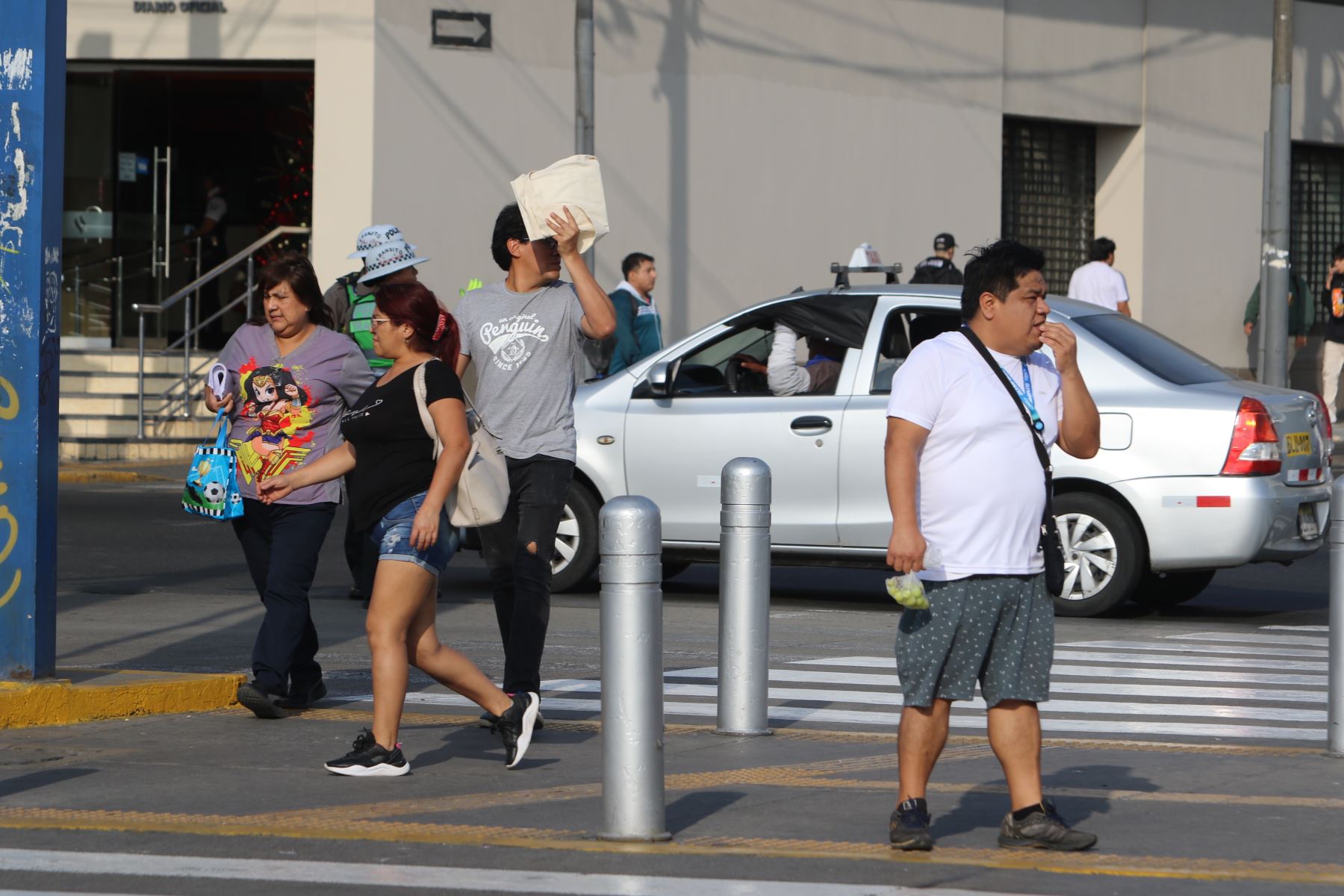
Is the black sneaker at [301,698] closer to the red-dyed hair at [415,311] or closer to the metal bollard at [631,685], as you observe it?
the red-dyed hair at [415,311]

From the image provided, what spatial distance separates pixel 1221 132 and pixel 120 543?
57.0ft

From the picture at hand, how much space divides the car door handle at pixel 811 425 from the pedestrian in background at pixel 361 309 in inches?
85.7

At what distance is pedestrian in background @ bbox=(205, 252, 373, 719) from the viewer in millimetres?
7730

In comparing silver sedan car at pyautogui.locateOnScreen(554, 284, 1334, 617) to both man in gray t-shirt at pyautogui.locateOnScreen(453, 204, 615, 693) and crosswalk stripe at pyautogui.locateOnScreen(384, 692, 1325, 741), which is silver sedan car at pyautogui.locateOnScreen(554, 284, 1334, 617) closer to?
crosswalk stripe at pyautogui.locateOnScreen(384, 692, 1325, 741)

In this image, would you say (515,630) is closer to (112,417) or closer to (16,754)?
(16,754)

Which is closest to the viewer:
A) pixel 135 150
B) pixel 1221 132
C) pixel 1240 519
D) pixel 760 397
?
pixel 1240 519

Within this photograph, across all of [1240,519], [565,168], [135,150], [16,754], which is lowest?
[16,754]

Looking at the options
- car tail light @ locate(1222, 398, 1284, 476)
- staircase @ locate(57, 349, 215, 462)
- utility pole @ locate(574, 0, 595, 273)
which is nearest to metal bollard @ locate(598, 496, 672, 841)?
car tail light @ locate(1222, 398, 1284, 476)

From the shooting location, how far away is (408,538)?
21.9 feet

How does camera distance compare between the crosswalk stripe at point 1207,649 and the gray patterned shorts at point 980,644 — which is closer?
the gray patterned shorts at point 980,644

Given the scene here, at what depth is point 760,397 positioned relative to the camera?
454 inches

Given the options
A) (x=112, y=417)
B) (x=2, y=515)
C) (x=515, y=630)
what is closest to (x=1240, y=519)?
(x=515, y=630)

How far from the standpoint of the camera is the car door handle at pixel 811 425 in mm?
11258

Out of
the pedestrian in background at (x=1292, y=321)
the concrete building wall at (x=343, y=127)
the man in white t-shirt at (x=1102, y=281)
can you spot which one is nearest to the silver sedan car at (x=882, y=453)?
the man in white t-shirt at (x=1102, y=281)
